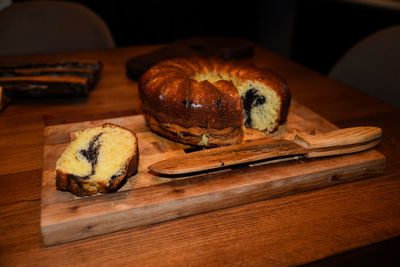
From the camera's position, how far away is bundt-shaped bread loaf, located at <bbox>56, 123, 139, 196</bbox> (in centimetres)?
121

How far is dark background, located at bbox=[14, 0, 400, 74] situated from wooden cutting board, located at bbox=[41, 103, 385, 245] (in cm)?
374

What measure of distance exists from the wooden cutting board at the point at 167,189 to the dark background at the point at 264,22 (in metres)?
3.74

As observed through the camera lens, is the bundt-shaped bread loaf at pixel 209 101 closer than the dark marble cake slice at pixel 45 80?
Yes

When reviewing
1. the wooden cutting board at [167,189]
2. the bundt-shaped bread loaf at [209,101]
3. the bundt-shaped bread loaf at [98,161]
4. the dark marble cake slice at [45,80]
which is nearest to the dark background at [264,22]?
the dark marble cake slice at [45,80]

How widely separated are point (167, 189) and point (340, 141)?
0.76 m

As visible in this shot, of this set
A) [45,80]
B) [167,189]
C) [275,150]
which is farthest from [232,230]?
[45,80]

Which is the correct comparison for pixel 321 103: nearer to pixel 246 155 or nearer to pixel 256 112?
pixel 256 112

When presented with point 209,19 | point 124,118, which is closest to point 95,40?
point 124,118

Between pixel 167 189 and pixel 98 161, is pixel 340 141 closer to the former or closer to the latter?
pixel 167 189

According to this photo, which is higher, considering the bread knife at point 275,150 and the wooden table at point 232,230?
the bread knife at point 275,150

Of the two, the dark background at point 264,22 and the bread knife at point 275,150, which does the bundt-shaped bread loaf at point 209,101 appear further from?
the dark background at point 264,22

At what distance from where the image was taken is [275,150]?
143 centimetres

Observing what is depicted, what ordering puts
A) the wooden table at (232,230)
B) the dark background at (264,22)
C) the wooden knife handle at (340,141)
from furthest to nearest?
the dark background at (264,22) → the wooden knife handle at (340,141) → the wooden table at (232,230)

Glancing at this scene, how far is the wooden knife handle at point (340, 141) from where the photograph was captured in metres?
1.46
